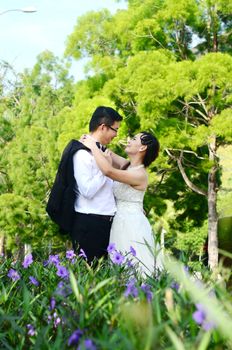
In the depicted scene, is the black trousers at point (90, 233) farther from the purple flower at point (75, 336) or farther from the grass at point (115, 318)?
the purple flower at point (75, 336)

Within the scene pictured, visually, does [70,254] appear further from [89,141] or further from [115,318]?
[115,318]

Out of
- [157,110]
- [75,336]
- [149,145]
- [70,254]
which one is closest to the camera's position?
[75,336]

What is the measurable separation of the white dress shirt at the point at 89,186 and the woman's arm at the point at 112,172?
0.07 m

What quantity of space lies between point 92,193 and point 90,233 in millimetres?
296

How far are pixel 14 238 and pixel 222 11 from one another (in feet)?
39.6

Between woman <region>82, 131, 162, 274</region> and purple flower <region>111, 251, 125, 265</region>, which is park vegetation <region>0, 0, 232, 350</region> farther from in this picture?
purple flower <region>111, 251, 125, 265</region>

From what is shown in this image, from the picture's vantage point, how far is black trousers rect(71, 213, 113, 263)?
188 inches

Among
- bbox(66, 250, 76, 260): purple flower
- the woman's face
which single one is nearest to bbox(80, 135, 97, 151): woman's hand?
the woman's face

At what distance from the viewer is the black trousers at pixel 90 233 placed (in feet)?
15.6

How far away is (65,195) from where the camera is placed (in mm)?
4770

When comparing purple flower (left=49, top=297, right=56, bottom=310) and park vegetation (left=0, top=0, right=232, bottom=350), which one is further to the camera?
park vegetation (left=0, top=0, right=232, bottom=350)

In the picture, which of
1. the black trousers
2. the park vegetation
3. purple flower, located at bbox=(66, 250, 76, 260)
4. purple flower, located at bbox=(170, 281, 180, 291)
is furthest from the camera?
the park vegetation

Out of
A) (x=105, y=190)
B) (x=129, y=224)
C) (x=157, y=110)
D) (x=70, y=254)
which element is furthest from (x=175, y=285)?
(x=157, y=110)

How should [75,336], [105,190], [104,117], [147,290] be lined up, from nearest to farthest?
[75,336], [147,290], [104,117], [105,190]
